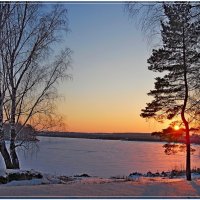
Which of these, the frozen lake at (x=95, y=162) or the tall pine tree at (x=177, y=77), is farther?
the frozen lake at (x=95, y=162)

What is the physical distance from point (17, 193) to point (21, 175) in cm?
511

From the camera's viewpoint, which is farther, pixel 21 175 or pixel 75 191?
pixel 21 175

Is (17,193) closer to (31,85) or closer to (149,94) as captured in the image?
(31,85)

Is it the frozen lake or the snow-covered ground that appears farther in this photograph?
the frozen lake

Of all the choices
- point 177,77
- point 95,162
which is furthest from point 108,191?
point 95,162

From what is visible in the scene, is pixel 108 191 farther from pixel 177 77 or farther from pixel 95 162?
pixel 95 162

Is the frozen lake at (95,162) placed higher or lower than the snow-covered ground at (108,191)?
lower

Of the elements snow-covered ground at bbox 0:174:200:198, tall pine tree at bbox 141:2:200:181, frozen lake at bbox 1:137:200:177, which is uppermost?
tall pine tree at bbox 141:2:200:181

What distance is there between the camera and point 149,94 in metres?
21.1

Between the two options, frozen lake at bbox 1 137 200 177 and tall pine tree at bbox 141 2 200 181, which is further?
frozen lake at bbox 1 137 200 177

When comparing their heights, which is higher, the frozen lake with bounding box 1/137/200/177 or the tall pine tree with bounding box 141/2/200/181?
the tall pine tree with bounding box 141/2/200/181

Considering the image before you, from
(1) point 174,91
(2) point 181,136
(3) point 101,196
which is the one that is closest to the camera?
(3) point 101,196

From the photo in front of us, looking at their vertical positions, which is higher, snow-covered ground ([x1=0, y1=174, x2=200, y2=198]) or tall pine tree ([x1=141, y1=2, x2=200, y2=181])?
tall pine tree ([x1=141, y1=2, x2=200, y2=181])

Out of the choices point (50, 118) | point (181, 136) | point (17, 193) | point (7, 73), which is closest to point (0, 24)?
point (7, 73)
